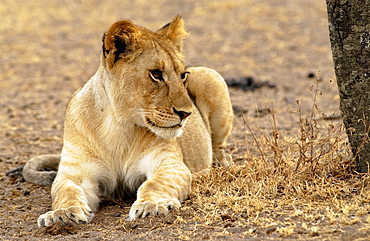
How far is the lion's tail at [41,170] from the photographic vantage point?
236 inches

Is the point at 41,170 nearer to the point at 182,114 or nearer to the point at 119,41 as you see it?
the point at 119,41

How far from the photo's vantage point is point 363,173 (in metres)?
4.49

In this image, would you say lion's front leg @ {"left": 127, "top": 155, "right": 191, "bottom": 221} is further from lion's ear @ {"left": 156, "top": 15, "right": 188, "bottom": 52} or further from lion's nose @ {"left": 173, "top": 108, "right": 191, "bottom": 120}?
lion's ear @ {"left": 156, "top": 15, "right": 188, "bottom": 52}

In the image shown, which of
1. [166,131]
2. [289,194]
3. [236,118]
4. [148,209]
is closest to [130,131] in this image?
[166,131]

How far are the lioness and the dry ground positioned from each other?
175mm

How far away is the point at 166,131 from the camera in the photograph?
4.67 metres

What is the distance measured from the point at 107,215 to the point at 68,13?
44.7 feet

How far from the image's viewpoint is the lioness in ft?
14.9

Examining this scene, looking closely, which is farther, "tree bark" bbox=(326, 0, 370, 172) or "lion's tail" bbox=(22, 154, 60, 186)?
"lion's tail" bbox=(22, 154, 60, 186)

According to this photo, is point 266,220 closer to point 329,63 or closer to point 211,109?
point 211,109

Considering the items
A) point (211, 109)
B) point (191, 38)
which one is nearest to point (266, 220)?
point (211, 109)

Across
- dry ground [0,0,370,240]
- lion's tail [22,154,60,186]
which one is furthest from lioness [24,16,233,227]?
lion's tail [22,154,60,186]

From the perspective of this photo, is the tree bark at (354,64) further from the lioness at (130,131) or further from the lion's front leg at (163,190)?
the lion's front leg at (163,190)

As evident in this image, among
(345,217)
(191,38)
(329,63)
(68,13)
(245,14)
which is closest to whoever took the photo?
(345,217)
